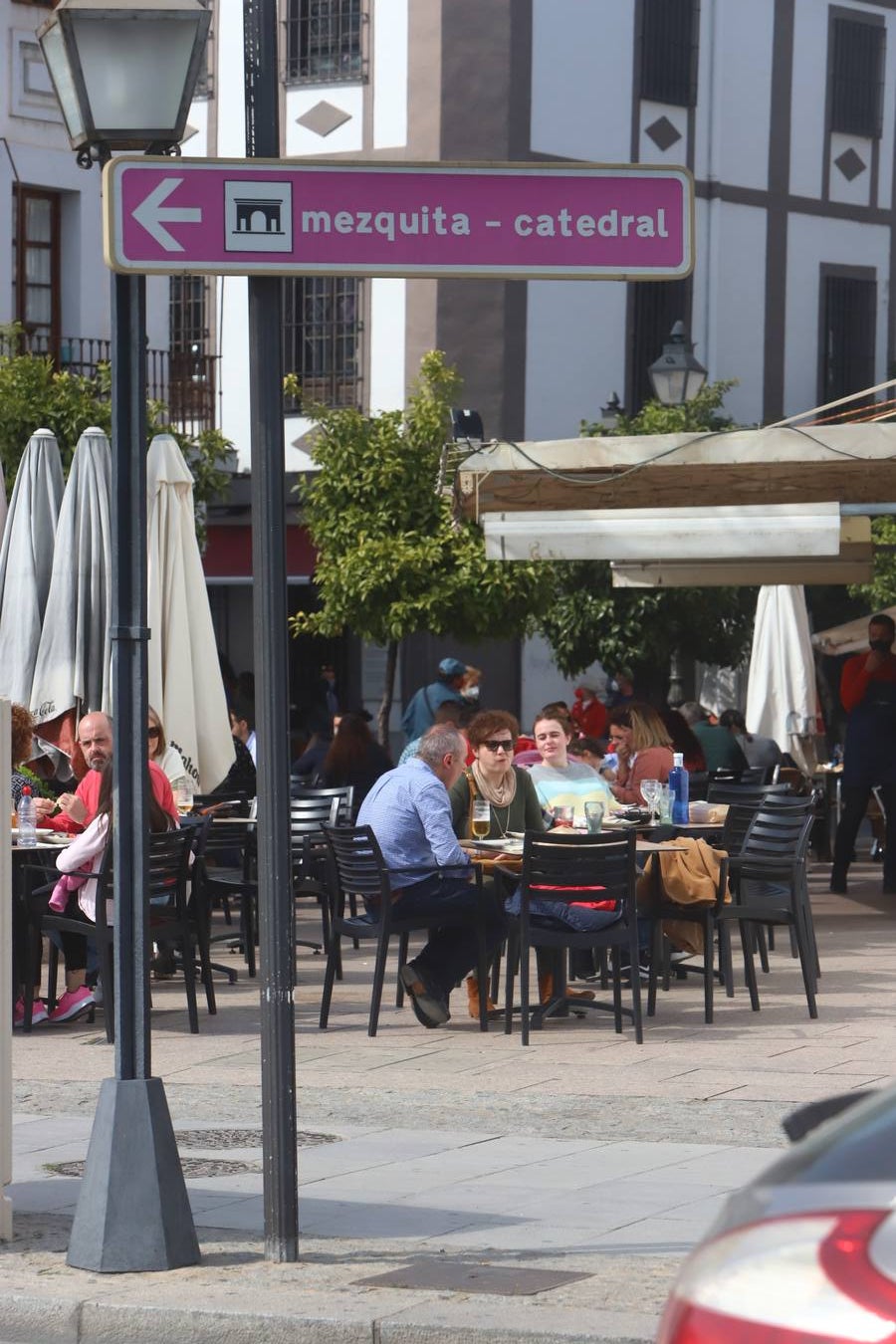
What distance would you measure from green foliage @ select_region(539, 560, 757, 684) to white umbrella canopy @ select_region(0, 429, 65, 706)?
11762 mm

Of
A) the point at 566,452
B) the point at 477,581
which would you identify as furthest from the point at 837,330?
the point at 566,452

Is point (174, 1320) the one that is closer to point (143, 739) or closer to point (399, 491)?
point (143, 739)

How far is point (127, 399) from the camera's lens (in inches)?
257

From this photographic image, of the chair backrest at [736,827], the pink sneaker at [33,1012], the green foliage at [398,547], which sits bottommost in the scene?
the pink sneaker at [33,1012]

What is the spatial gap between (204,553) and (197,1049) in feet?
61.8

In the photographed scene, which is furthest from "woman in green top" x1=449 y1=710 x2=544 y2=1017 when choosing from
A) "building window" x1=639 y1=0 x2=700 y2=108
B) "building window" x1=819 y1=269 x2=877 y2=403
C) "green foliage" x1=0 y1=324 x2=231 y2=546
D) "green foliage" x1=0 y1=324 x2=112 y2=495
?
"building window" x1=819 y1=269 x2=877 y2=403

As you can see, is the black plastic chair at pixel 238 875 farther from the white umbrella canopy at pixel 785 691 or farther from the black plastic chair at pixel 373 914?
the white umbrella canopy at pixel 785 691

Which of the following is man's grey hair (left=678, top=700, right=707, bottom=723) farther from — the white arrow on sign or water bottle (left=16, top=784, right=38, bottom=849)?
the white arrow on sign

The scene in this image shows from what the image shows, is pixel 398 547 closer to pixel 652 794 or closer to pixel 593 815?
pixel 652 794

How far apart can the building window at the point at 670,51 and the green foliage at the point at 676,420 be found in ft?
14.5

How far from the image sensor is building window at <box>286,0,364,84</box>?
96.4ft

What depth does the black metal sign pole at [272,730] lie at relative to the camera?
6.25 metres

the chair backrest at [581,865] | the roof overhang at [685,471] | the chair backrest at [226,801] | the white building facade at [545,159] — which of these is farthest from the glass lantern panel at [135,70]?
the white building facade at [545,159]

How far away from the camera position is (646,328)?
30.5m
